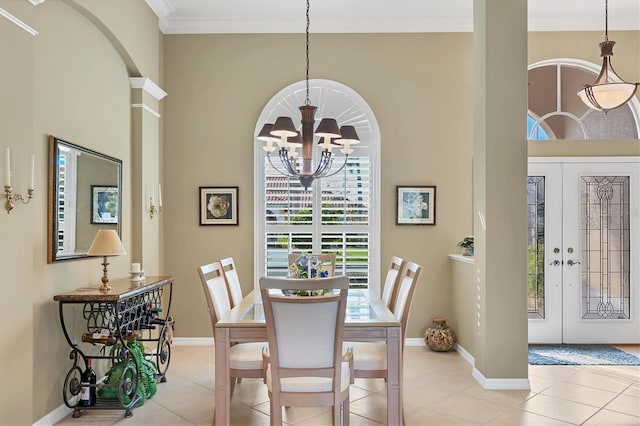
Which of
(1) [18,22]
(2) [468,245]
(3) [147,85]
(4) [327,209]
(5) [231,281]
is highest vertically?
(3) [147,85]

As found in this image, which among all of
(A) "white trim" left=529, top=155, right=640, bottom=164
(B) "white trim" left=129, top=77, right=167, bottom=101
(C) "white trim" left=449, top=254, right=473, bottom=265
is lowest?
(C) "white trim" left=449, top=254, right=473, bottom=265

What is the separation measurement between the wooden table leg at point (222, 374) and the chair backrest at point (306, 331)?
39 centimetres

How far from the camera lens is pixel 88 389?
11.5 feet

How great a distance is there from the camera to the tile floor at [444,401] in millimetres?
3342

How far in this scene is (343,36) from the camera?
5496 millimetres

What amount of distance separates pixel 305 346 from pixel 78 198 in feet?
7.07

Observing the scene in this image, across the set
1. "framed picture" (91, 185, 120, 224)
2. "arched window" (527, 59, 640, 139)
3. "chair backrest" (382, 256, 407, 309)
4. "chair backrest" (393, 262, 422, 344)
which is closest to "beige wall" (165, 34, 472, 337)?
"arched window" (527, 59, 640, 139)

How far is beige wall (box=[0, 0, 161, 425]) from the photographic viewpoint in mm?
2836

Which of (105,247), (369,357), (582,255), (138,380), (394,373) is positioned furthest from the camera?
(582,255)

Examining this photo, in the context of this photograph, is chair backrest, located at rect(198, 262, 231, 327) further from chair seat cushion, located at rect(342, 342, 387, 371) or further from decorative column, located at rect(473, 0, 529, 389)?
decorative column, located at rect(473, 0, 529, 389)

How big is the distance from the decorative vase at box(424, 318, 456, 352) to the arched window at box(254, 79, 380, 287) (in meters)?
0.82

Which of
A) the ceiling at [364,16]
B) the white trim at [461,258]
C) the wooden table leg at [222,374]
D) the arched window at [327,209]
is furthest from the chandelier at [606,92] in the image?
the wooden table leg at [222,374]

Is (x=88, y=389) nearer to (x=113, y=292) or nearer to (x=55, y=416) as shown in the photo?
(x=55, y=416)

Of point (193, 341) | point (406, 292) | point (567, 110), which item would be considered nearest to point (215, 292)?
point (406, 292)
